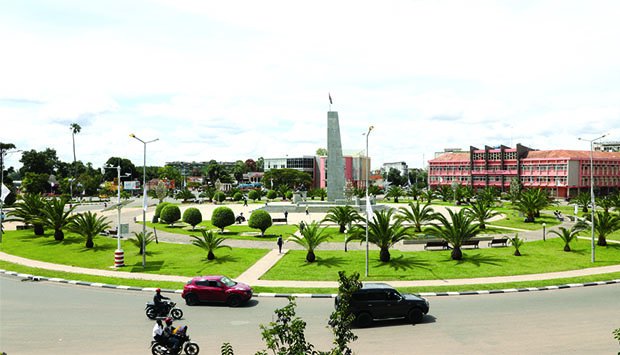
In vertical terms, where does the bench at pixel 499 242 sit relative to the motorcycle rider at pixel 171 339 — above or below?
above

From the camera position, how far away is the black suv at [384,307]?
18.0m

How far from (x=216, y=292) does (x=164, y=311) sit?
9.58 ft

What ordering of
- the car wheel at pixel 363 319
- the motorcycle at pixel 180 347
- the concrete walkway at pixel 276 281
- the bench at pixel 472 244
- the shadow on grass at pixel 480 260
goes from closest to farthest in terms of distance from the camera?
1. the motorcycle at pixel 180 347
2. the car wheel at pixel 363 319
3. the concrete walkway at pixel 276 281
4. the shadow on grass at pixel 480 260
5. the bench at pixel 472 244

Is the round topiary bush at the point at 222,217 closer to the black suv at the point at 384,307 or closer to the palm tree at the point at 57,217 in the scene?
the palm tree at the point at 57,217

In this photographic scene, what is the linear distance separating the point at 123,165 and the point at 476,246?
14503cm

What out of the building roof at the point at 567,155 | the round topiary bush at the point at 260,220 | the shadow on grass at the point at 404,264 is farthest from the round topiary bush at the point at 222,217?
the building roof at the point at 567,155

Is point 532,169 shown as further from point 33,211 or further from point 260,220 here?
point 33,211

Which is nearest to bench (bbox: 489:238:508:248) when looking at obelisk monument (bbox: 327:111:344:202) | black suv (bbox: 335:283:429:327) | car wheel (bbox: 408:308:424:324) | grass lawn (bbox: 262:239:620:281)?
grass lawn (bbox: 262:239:620:281)

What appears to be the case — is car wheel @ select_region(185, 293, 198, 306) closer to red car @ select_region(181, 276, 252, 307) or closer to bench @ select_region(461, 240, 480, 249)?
red car @ select_region(181, 276, 252, 307)

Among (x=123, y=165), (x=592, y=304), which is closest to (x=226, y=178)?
(x=123, y=165)

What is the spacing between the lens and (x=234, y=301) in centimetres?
2078

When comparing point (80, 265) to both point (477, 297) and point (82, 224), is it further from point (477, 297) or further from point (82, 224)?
point (477, 297)

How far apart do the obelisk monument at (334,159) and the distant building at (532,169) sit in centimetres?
3818

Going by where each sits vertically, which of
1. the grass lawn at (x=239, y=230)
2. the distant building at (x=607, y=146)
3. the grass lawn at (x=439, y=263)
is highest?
the distant building at (x=607, y=146)
